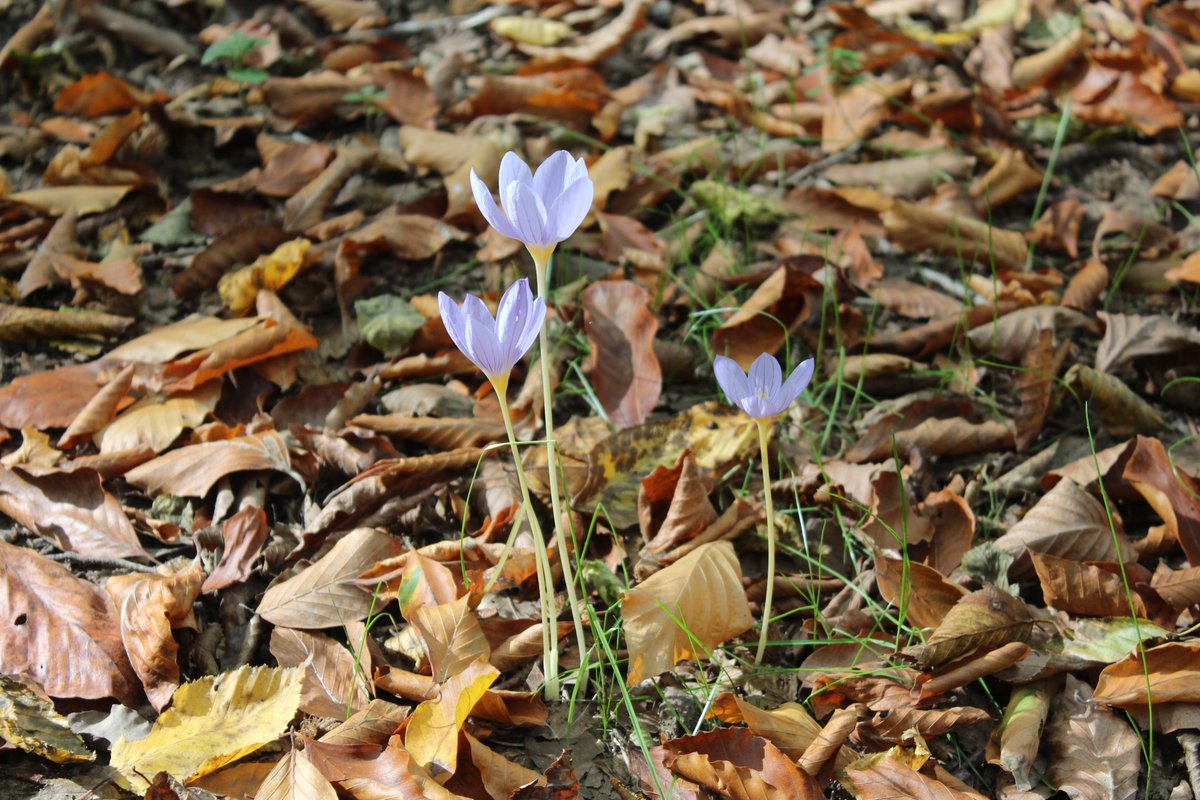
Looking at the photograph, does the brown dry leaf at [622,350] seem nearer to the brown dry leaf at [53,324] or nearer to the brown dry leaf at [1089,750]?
the brown dry leaf at [1089,750]

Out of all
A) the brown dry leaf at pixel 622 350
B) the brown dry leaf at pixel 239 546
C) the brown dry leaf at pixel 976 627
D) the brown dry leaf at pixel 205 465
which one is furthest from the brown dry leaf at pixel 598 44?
the brown dry leaf at pixel 976 627

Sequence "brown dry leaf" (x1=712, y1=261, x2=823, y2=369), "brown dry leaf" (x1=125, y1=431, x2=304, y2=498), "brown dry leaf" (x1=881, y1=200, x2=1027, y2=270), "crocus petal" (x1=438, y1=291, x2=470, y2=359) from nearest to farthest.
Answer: "crocus petal" (x1=438, y1=291, x2=470, y2=359) < "brown dry leaf" (x1=125, y1=431, x2=304, y2=498) < "brown dry leaf" (x1=712, y1=261, x2=823, y2=369) < "brown dry leaf" (x1=881, y1=200, x2=1027, y2=270)

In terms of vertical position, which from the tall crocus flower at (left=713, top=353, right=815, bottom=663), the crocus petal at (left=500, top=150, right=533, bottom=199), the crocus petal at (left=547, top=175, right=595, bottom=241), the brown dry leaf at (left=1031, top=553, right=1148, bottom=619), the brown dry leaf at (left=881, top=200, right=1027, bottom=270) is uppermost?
the crocus petal at (left=500, top=150, right=533, bottom=199)

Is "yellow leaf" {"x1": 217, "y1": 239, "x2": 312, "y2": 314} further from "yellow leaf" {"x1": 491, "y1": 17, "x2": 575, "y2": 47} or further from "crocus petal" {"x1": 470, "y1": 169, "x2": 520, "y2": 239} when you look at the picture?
"yellow leaf" {"x1": 491, "y1": 17, "x2": 575, "y2": 47}

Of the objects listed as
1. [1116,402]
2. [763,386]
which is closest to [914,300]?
[1116,402]

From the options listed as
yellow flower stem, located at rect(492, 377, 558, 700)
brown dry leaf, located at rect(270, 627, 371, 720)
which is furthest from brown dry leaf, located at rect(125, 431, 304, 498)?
yellow flower stem, located at rect(492, 377, 558, 700)

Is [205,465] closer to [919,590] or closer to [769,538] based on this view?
[769,538]
